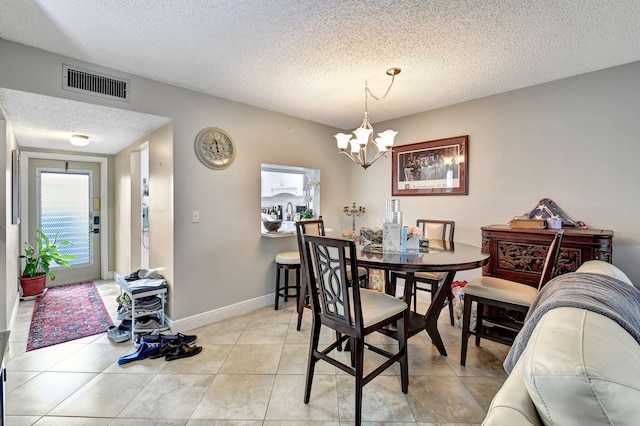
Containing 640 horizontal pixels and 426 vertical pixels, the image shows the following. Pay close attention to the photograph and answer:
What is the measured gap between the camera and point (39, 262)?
3943 mm

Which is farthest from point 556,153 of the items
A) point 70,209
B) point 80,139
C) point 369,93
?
point 70,209

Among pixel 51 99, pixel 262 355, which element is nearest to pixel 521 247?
pixel 262 355

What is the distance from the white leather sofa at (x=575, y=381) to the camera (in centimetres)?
58

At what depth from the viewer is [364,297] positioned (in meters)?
2.04

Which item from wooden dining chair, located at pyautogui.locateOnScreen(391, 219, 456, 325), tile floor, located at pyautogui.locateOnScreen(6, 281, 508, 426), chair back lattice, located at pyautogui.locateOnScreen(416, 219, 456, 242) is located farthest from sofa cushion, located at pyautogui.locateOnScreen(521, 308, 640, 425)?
chair back lattice, located at pyautogui.locateOnScreen(416, 219, 456, 242)

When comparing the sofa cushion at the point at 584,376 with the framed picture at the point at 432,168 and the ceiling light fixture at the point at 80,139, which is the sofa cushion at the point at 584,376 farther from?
the ceiling light fixture at the point at 80,139

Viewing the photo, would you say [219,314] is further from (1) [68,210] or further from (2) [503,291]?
(1) [68,210]

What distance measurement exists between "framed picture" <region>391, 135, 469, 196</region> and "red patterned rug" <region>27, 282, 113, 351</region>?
3.81 meters

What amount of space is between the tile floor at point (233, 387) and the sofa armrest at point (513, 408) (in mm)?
1215

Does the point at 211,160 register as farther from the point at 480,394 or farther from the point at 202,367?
the point at 480,394

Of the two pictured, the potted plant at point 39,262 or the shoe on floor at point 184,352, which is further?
the potted plant at point 39,262

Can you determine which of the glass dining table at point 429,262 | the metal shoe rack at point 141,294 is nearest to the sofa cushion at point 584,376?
the glass dining table at point 429,262

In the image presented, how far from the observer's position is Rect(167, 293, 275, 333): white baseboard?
2.85 metres

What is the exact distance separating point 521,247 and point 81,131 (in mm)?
4690
